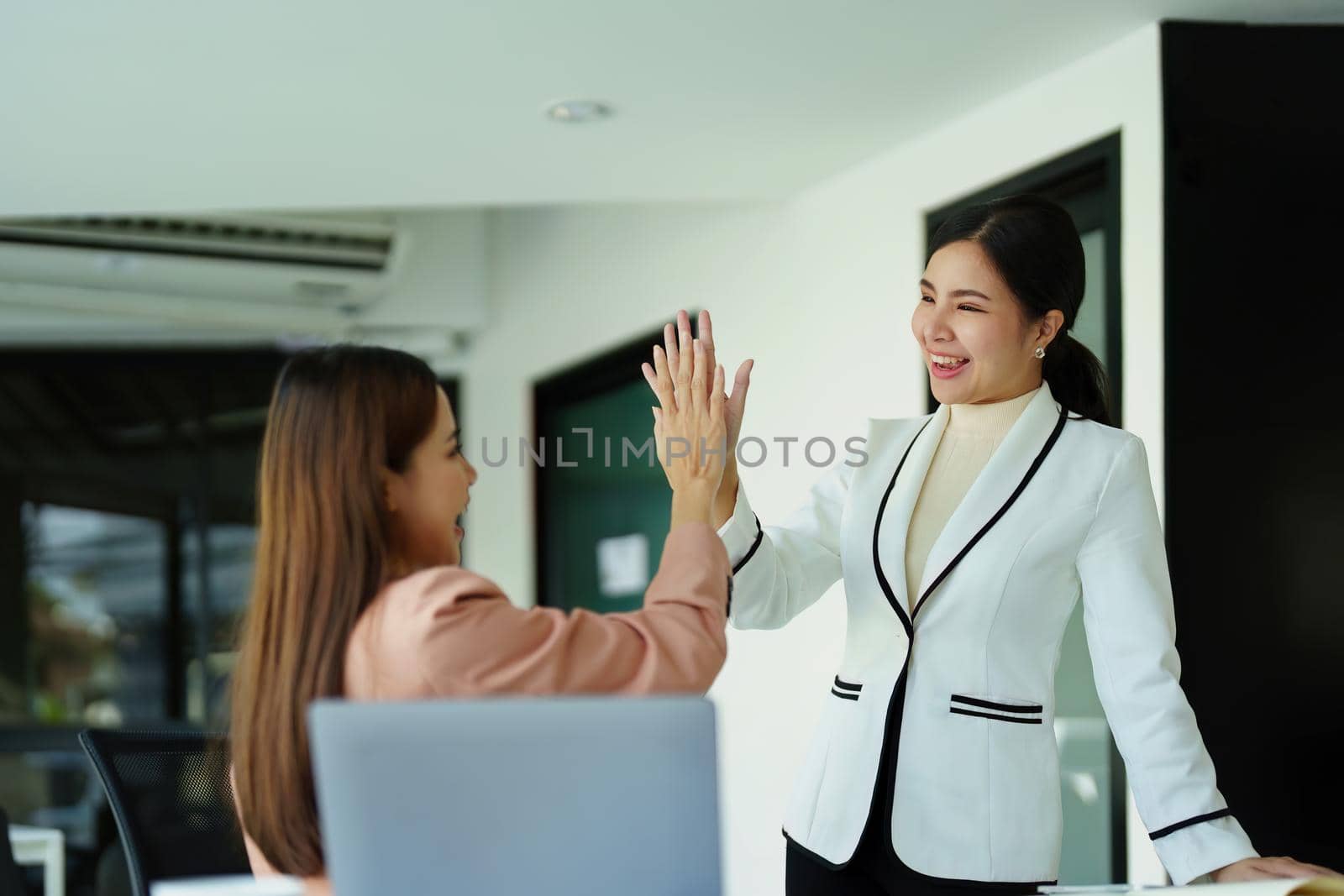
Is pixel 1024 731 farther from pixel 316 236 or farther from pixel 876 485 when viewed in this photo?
pixel 316 236

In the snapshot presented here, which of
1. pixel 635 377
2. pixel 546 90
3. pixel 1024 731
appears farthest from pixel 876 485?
pixel 635 377

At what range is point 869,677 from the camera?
196 cm

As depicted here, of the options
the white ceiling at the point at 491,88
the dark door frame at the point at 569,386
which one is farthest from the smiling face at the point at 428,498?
the dark door frame at the point at 569,386

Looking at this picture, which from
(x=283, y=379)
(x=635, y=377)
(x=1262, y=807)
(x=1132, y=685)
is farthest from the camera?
(x=635, y=377)

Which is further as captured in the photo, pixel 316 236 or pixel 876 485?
pixel 316 236

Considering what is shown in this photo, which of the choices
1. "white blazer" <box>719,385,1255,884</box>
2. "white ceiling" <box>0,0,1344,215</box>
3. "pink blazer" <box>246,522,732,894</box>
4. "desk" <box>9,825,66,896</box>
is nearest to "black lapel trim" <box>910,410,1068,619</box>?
"white blazer" <box>719,385,1255,884</box>

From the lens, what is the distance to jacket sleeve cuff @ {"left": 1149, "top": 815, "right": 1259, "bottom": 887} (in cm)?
172

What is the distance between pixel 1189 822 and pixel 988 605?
1.22ft

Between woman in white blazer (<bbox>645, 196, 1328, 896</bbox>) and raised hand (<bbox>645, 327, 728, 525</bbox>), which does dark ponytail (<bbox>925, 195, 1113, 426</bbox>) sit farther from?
raised hand (<bbox>645, 327, 728, 525</bbox>)

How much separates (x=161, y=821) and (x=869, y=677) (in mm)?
1123

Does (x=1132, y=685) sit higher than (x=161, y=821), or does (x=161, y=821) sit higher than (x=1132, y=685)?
(x=1132, y=685)

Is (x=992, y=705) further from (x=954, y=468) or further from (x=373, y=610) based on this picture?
(x=373, y=610)

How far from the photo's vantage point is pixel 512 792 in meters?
1.26

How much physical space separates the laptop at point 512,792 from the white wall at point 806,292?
1875mm
